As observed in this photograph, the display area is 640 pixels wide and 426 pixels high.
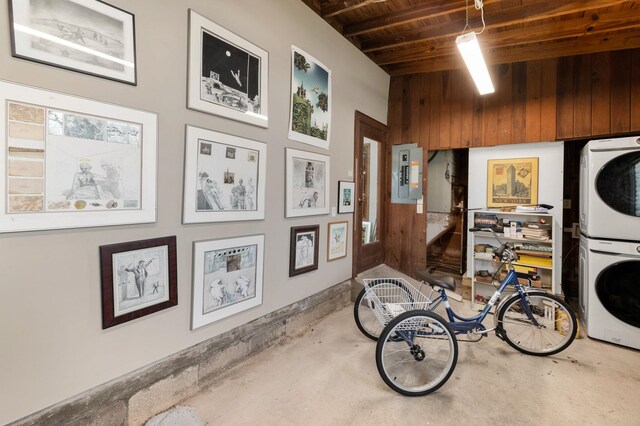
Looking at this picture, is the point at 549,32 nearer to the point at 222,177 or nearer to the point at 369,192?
the point at 369,192

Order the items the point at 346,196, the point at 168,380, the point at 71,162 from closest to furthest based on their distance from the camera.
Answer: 1. the point at 71,162
2. the point at 168,380
3. the point at 346,196

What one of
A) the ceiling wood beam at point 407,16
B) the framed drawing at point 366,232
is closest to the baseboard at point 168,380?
the framed drawing at point 366,232

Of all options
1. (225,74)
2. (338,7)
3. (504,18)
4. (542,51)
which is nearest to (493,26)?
(504,18)

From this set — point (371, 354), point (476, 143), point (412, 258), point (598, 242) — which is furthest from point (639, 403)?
point (476, 143)

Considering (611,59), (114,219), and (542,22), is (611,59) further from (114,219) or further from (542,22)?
(114,219)

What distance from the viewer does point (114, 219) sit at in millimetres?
1581

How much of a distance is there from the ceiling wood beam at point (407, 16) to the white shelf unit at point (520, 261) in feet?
7.74

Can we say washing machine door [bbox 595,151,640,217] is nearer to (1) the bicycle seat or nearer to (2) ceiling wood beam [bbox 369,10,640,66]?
(2) ceiling wood beam [bbox 369,10,640,66]

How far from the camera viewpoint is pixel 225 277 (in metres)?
2.17

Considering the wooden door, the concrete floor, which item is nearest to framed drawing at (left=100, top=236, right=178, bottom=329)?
the concrete floor

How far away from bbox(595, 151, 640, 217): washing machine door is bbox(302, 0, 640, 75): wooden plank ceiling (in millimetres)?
1409

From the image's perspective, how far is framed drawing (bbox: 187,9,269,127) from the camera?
192 cm

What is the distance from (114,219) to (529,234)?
13.6 ft

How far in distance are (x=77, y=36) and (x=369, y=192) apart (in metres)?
3.44
